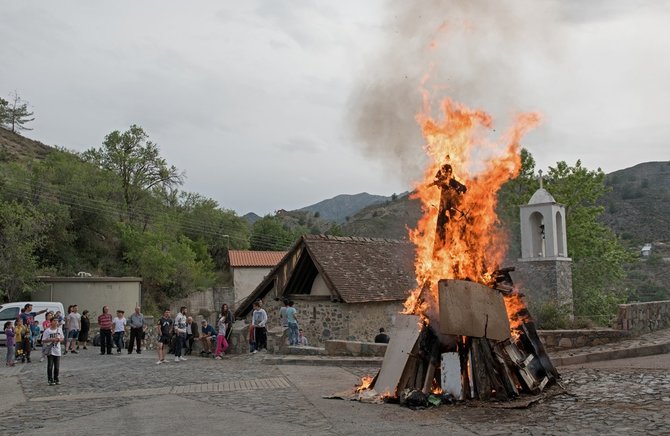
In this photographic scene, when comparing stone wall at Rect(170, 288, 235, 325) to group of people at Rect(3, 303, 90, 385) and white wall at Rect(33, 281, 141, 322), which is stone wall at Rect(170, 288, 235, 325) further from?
group of people at Rect(3, 303, 90, 385)

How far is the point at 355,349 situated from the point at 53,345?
695 cm

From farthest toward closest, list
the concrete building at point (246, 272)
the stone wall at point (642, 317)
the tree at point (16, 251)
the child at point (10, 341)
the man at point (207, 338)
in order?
1. the concrete building at point (246, 272)
2. the tree at point (16, 251)
3. the man at point (207, 338)
4. the child at point (10, 341)
5. the stone wall at point (642, 317)

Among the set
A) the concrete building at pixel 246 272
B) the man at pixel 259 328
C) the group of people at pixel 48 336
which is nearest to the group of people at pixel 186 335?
the man at pixel 259 328

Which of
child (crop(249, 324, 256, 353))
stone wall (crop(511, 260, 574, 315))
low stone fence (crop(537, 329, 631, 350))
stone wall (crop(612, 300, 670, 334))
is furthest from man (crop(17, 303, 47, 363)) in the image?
stone wall (crop(612, 300, 670, 334))

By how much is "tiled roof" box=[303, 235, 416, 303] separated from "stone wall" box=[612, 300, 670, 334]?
28.6 ft

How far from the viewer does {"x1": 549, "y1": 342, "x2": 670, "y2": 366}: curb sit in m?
13.3

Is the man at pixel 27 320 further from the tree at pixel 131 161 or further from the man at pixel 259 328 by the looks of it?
the tree at pixel 131 161

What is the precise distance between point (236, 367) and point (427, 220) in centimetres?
696

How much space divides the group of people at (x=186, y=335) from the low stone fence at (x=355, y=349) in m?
4.62

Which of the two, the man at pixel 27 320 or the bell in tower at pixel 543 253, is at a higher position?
the bell in tower at pixel 543 253

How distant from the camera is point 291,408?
9.64 metres

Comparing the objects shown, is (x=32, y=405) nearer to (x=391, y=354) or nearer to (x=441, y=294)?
(x=391, y=354)

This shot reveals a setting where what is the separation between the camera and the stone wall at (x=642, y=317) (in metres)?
15.1

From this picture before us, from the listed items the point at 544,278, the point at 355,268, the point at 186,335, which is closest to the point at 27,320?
the point at 186,335
